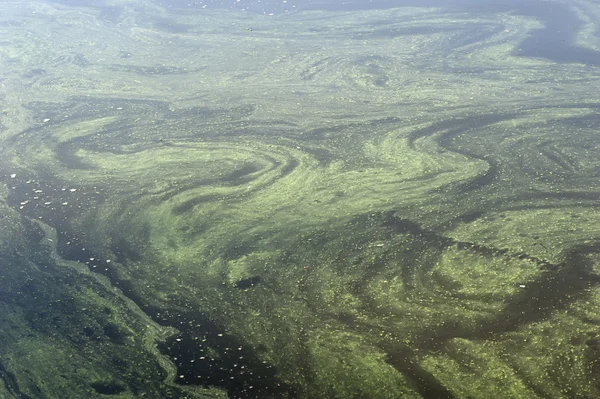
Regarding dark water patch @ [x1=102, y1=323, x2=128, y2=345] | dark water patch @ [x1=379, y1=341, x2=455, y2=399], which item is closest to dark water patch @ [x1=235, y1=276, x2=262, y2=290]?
dark water patch @ [x1=102, y1=323, x2=128, y2=345]

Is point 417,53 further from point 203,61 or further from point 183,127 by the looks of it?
point 183,127

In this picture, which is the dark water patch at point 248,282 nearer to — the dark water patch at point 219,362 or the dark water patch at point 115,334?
the dark water patch at point 219,362

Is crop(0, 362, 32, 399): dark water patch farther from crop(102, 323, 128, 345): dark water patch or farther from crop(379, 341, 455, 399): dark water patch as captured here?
crop(379, 341, 455, 399): dark water patch

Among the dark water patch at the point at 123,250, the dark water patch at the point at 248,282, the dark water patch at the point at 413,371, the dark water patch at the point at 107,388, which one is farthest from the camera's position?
the dark water patch at the point at 123,250

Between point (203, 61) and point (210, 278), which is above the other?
point (203, 61)

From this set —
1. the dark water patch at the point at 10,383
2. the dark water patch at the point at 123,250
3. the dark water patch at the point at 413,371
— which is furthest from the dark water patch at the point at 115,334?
the dark water patch at the point at 413,371

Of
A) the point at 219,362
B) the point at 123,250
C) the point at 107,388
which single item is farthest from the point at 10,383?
the point at 123,250

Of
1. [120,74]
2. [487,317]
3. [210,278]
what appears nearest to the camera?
[487,317]

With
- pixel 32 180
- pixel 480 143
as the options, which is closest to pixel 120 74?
pixel 32 180
